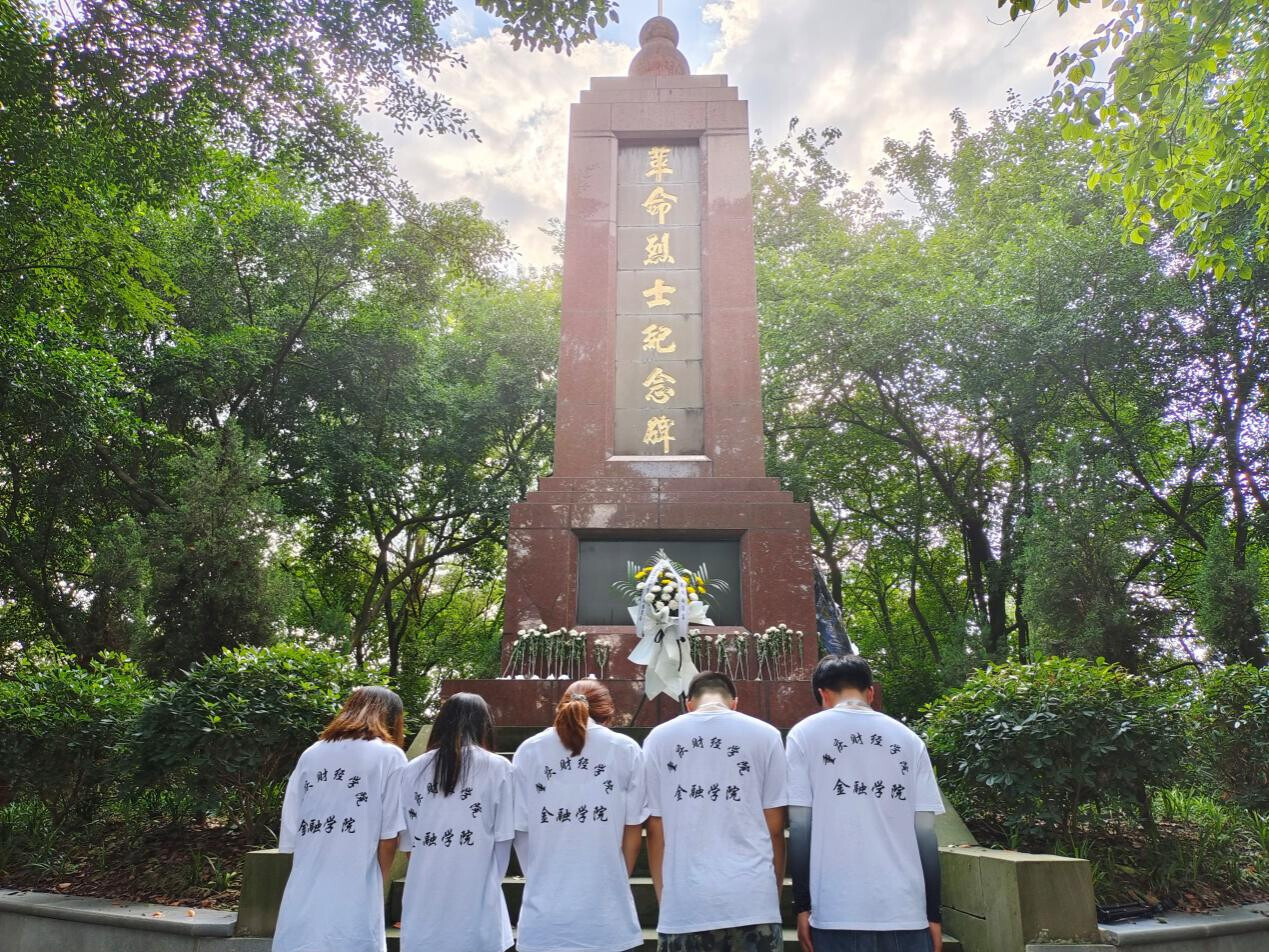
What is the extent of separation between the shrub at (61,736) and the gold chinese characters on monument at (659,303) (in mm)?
4616

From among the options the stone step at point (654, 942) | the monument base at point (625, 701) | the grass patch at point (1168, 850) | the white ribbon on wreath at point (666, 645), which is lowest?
the stone step at point (654, 942)

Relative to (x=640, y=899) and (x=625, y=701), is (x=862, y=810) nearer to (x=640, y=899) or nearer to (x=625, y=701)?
(x=640, y=899)

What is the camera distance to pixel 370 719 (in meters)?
3.05

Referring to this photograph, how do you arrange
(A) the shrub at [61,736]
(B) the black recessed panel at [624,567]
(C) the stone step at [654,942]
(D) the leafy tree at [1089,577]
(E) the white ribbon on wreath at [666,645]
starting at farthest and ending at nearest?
(D) the leafy tree at [1089,577], (B) the black recessed panel at [624,567], (E) the white ribbon on wreath at [666,645], (A) the shrub at [61,736], (C) the stone step at [654,942]

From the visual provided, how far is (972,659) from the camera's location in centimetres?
1263

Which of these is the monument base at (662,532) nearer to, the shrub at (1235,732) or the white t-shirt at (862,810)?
the shrub at (1235,732)

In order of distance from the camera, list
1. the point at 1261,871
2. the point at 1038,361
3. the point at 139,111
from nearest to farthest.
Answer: the point at 1261,871, the point at 139,111, the point at 1038,361

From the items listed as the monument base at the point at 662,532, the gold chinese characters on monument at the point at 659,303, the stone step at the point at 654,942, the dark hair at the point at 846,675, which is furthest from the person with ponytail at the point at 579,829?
the gold chinese characters on monument at the point at 659,303

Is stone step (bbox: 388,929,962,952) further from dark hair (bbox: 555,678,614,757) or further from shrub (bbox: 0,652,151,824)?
shrub (bbox: 0,652,151,824)

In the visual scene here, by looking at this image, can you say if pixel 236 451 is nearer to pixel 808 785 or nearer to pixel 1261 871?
pixel 808 785

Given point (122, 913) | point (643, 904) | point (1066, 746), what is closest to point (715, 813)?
point (643, 904)

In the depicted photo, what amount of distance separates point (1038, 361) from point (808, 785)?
11.1 metres

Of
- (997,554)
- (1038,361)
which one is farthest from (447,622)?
(1038,361)

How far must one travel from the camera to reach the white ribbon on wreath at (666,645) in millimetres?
5645
